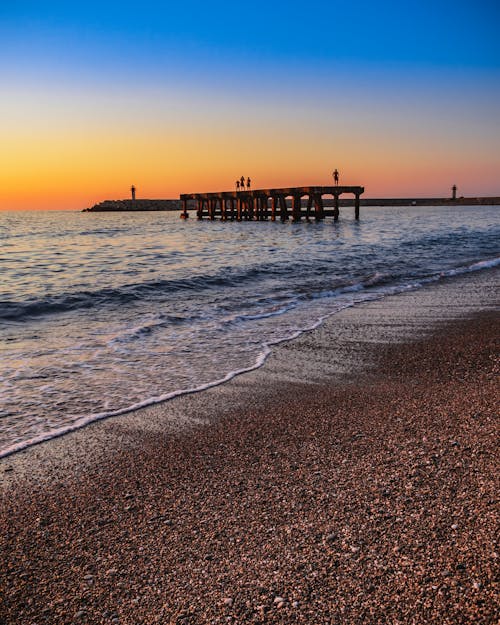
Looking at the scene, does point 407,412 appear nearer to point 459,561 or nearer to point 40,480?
point 459,561

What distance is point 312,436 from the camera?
3.44 metres

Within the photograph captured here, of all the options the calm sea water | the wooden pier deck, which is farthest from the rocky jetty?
the calm sea water

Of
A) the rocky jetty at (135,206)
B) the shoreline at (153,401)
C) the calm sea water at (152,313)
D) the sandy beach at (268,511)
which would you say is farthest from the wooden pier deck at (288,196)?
the rocky jetty at (135,206)

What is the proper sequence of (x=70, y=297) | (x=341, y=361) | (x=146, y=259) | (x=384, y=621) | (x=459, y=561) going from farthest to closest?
(x=146, y=259), (x=70, y=297), (x=341, y=361), (x=459, y=561), (x=384, y=621)

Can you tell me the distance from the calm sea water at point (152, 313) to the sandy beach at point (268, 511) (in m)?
0.73

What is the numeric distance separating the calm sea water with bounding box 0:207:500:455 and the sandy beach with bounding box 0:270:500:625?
73cm

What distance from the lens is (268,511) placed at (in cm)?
251

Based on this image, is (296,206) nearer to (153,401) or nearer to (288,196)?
(288,196)

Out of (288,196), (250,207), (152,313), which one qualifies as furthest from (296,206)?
(152,313)

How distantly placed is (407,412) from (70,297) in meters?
8.31

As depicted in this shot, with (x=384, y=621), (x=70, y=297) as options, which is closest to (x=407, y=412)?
(x=384, y=621)

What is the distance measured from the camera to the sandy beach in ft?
6.26

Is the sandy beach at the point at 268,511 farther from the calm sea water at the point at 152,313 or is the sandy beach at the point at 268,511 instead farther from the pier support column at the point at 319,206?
the pier support column at the point at 319,206

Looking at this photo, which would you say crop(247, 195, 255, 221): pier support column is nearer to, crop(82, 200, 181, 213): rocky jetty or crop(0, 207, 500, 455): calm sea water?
crop(0, 207, 500, 455): calm sea water
